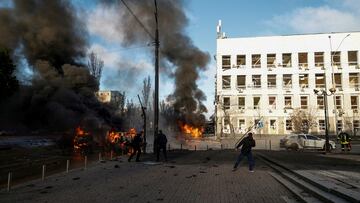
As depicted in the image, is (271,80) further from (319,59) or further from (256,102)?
(319,59)

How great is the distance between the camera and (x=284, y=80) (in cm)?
5988

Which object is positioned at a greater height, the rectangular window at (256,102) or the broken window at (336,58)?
the broken window at (336,58)

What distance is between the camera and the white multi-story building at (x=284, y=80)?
58.0 meters

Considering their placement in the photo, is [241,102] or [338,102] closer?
[338,102]

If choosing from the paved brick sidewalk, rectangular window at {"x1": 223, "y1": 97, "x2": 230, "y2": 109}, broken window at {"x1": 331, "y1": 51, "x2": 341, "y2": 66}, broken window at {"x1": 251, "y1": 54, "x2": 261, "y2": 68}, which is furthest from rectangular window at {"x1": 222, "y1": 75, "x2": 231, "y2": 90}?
the paved brick sidewalk

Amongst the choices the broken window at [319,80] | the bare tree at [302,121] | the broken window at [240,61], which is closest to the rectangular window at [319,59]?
the broken window at [319,80]

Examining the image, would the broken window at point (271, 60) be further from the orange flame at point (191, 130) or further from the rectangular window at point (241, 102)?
the orange flame at point (191, 130)

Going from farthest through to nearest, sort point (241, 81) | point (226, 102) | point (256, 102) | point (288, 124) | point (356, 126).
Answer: point (241, 81) < point (226, 102) < point (256, 102) < point (288, 124) < point (356, 126)

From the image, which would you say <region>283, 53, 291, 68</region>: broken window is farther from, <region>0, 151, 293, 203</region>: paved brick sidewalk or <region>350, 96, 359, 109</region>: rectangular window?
<region>0, 151, 293, 203</region>: paved brick sidewalk

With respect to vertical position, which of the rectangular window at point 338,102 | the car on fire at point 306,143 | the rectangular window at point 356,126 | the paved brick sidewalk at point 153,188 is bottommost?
the paved brick sidewalk at point 153,188

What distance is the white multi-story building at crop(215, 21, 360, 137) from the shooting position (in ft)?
190

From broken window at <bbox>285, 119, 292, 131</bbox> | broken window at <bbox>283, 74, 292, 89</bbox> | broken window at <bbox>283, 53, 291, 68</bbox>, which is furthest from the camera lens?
broken window at <bbox>283, 53, 291, 68</bbox>

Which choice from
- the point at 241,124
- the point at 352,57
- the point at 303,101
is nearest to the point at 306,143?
the point at 241,124

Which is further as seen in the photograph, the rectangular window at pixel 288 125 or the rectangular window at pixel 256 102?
the rectangular window at pixel 256 102
